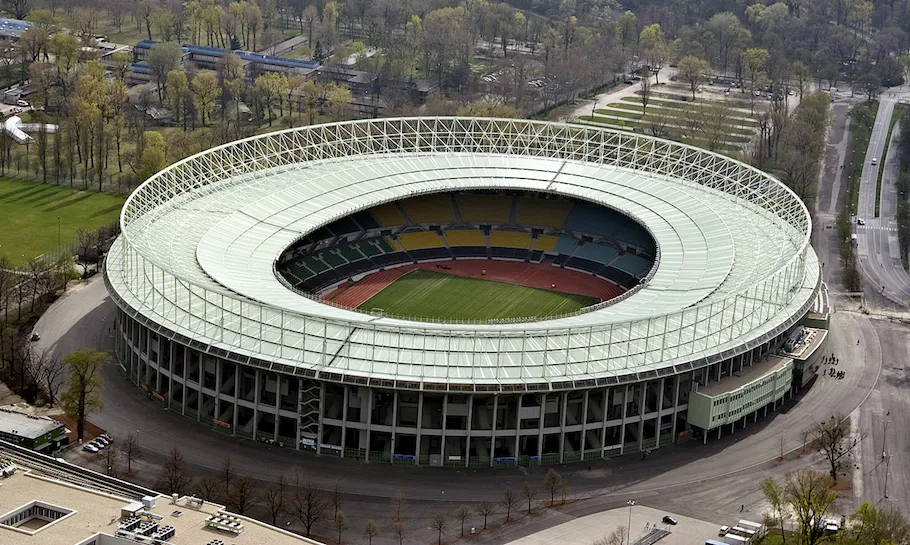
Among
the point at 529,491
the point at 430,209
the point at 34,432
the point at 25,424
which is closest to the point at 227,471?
the point at 34,432

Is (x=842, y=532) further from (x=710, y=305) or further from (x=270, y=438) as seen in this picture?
(x=270, y=438)

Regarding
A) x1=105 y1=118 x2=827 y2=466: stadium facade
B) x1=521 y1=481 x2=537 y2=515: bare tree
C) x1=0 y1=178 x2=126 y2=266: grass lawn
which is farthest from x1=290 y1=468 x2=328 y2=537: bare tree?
x1=0 y1=178 x2=126 y2=266: grass lawn

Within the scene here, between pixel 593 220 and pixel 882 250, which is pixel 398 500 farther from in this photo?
pixel 882 250

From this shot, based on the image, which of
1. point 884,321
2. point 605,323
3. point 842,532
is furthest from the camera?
point 884,321

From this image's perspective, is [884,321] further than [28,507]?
Yes

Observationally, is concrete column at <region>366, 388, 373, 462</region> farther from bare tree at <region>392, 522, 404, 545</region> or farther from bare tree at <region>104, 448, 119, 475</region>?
bare tree at <region>104, 448, 119, 475</region>

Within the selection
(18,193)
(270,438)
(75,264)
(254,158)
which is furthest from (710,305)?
(18,193)
